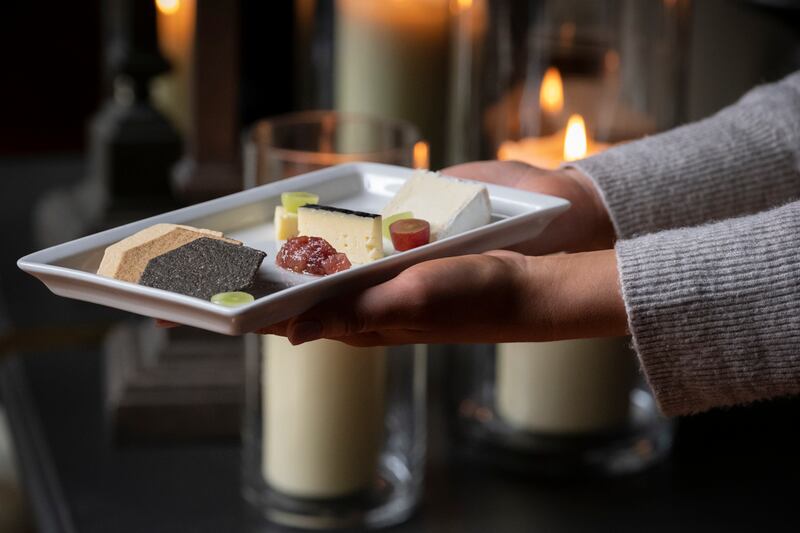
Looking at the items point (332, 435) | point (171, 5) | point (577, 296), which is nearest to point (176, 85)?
point (171, 5)

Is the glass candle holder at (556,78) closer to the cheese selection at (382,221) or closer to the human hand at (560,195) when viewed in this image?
the human hand at (560,195)

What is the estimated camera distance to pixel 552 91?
115 centimetres

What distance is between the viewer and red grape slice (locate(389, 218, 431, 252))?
67 cm

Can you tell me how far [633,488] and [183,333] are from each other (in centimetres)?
38

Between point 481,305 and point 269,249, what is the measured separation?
123 mm

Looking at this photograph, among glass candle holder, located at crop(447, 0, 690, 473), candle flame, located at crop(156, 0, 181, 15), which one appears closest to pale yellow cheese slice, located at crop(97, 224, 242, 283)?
glass candle holder, located at crop(447, 0, 690, 473)

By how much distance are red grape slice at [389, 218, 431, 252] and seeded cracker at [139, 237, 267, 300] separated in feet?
0.28

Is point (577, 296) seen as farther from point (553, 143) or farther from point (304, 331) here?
point (553, 143)

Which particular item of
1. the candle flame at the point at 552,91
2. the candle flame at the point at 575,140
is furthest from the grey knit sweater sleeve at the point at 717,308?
the candle flame at the point at 552,91

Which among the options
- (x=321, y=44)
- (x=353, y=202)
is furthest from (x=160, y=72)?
(x=353, y=202)

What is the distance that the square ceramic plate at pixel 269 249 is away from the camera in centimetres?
54

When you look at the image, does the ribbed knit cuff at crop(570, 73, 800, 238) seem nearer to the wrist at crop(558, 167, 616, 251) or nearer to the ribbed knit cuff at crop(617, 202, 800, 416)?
the wrist at crop(558, 167, 616, 251)

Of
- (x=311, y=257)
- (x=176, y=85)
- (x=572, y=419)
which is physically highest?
(x=311, y=257)

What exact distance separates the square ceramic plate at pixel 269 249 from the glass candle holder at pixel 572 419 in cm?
28
